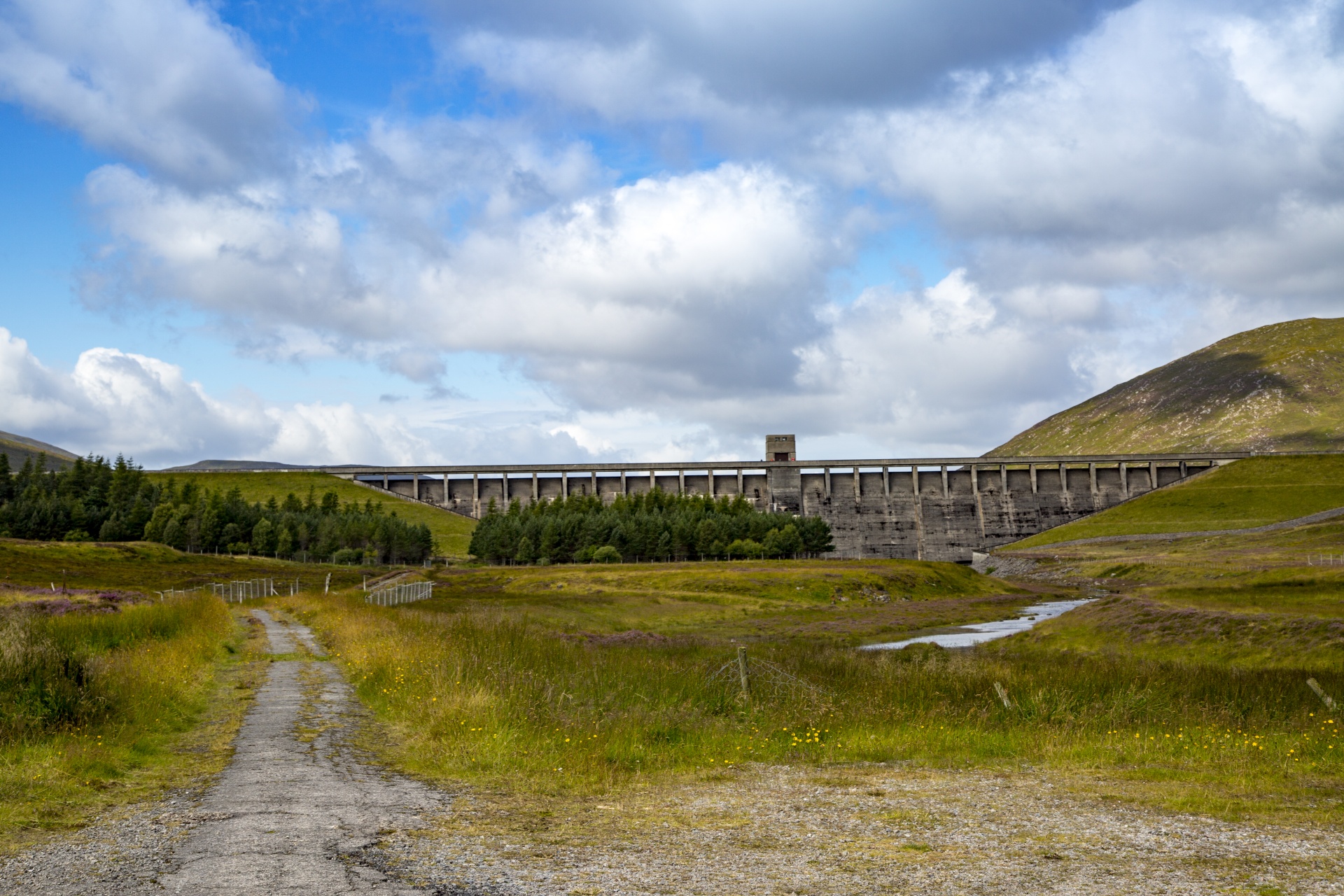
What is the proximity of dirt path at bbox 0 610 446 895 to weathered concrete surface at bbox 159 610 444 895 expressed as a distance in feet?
0.06

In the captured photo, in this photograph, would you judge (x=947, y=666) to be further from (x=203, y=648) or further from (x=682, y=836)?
(x=203, y=648)

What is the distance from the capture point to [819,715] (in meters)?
19.9

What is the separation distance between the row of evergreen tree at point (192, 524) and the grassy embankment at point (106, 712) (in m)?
116

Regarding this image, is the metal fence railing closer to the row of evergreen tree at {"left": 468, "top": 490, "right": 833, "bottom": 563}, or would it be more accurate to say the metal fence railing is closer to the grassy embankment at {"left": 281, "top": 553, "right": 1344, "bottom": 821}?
the grassy embankment at {"left": 281, "top": 553, "right": 1344, "bottom": 821}

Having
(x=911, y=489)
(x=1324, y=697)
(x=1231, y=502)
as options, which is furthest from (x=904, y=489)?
(x=1324, y=697)

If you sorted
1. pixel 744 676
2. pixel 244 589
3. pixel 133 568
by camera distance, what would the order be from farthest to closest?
pixel 133 568 → pixel 244 589 → pixel 744 676

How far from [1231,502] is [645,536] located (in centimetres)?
8820

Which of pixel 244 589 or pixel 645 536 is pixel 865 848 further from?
pixel 645 536

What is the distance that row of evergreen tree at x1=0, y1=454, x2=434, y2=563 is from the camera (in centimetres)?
14525

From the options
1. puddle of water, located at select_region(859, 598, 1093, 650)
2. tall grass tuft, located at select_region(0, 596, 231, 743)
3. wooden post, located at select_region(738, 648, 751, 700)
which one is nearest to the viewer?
tall grass tuft, located at select_region(0, 596, 231, 743)

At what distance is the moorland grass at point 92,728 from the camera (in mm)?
12234

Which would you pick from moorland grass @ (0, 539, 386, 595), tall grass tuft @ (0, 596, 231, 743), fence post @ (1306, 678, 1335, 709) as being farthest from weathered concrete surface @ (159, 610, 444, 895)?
moorland grass @ (0, 539, 386, 595)

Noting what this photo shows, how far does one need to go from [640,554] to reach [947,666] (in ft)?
374

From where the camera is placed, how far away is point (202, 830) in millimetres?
10930
